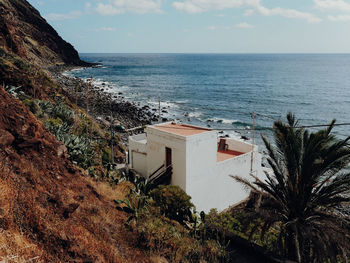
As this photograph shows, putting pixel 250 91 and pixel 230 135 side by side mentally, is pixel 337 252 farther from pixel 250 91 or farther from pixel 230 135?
pixel 250 91

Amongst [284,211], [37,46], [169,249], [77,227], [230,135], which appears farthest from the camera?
[37,46]

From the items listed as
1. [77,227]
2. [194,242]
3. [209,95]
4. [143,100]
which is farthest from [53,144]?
[209,95]

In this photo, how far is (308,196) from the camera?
9.89 metres

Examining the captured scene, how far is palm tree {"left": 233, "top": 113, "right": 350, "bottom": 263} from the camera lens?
9094 mm

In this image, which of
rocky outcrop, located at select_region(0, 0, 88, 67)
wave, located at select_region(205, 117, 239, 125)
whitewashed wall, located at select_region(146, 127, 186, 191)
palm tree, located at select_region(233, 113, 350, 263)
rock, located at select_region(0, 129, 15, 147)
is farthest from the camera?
rocky outcrop, located at select_region(0, 0, 88, 67)

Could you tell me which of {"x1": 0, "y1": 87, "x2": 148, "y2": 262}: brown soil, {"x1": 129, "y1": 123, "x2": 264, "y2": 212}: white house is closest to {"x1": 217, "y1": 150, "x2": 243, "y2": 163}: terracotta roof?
{"x1": 129, "y1": 123, "x2": 264, "y2": 212}: white house

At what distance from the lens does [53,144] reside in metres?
9.44

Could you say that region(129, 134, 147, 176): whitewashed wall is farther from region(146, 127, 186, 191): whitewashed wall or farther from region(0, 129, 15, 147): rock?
region(0, 129, 15, 147): rock

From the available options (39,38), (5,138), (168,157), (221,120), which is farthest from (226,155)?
(39,38)

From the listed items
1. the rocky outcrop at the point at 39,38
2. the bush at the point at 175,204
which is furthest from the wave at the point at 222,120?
the rocky outcrop at the point at 39,38

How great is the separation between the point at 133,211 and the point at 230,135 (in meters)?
29.9

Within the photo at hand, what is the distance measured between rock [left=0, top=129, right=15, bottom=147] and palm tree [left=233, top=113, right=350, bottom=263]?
7589 mm

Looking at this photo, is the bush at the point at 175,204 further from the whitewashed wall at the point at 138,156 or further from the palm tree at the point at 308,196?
the whitewashed wall at the point at 138,156

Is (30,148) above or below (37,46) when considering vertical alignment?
below
